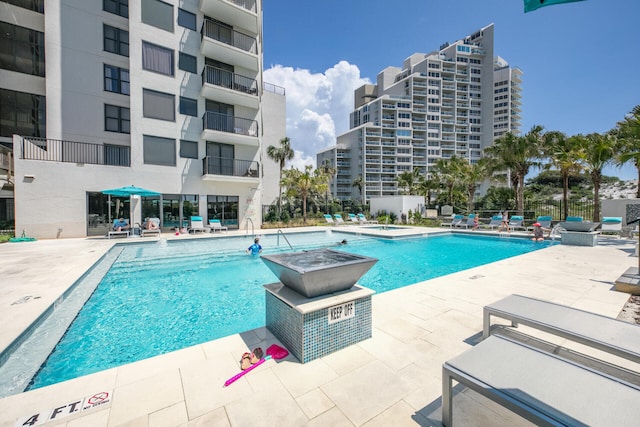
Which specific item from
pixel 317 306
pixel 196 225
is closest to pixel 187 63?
pixel 196 225

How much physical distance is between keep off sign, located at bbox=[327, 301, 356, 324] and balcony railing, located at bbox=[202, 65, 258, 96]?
1727cm

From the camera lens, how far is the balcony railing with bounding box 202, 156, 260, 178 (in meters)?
16.2

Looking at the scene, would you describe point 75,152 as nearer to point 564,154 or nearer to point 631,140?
point 631,140

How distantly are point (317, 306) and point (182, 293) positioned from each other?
4536 mm

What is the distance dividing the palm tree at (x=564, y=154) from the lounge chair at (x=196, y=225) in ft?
69.1

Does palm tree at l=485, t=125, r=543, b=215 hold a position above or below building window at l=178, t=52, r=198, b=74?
below

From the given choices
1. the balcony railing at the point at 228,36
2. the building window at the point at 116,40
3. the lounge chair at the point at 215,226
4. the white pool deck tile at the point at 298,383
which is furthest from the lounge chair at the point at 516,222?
the building window at the point at 116,40

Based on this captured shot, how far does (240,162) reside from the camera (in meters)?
17.5

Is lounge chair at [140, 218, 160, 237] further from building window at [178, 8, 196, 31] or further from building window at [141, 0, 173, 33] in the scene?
→ building window at [178, 8, 196, 31]

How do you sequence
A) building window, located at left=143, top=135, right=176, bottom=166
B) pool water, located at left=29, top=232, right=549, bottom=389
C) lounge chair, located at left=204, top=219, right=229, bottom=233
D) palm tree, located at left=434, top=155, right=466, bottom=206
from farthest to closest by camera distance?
1. palm tree, located at left=434, top=155, right=466, bottom=206
2. lounge chair, located at left=204, top=219, right=229, bottom=233
3. building window, located at left=143, top=135, right=176, bottom=166
4. pool water, located at left=29, top=232, right=549, bottom=389

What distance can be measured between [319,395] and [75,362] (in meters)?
3.22

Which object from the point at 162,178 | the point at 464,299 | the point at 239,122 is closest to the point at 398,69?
the point at 239,122

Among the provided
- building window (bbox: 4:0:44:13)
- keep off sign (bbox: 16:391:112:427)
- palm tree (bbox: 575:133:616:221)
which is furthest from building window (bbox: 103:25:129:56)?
palm tree (bbox: 575:133:616:221)

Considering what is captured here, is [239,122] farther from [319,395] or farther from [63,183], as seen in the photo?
[319,395]
